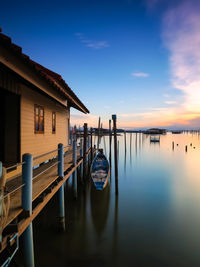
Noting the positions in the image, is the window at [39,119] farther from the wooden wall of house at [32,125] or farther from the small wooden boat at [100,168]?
the small wooden boat at [100,168]

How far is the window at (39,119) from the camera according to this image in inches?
334

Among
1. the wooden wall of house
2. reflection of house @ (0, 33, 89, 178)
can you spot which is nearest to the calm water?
the wooden wall of house

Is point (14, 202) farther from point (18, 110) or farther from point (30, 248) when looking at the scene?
point (18, 110)

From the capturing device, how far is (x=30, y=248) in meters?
4.05

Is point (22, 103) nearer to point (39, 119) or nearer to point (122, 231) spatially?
point (39, 119)

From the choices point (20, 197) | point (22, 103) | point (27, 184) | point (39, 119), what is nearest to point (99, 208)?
point (39, 119)

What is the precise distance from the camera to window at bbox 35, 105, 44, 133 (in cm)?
848

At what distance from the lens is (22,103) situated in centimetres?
702

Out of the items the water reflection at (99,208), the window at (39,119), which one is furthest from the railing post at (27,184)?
the water reflection at (99,208)

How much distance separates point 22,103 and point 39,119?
189 centimetres

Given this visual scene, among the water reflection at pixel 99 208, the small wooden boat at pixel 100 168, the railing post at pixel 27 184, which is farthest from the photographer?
the small wooden boat at pixel 100 168

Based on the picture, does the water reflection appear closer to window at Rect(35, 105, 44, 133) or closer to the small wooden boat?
the small wooden boat

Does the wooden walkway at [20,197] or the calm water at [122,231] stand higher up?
the wooden walkway at [20,197]

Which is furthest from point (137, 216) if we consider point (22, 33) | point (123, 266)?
point (22, 33)
